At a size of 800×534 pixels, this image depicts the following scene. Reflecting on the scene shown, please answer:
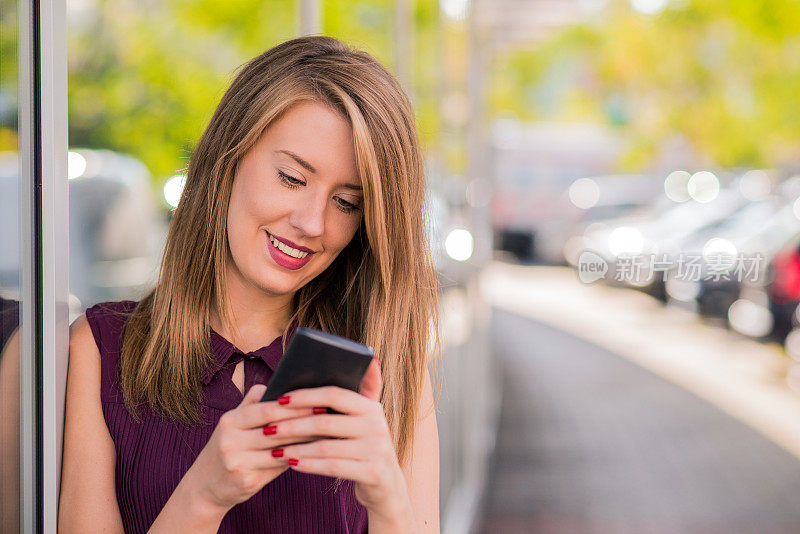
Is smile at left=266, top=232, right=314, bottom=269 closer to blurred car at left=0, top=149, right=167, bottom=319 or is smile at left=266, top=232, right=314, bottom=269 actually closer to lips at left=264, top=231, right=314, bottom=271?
lips at left=264, top=231, right=314, bottom=271

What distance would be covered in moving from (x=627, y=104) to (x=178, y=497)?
13331mm

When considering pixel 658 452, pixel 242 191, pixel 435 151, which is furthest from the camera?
pixel 658 452

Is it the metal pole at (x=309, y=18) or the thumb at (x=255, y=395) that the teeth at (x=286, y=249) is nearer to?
the thumb at (x=255, y=395)

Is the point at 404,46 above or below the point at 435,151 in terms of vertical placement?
above

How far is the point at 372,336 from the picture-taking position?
1.44m

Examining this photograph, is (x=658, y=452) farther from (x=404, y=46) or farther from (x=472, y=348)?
(x=404, y=46)

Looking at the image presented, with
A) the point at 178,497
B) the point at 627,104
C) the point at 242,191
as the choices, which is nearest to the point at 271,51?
the point at 242,191

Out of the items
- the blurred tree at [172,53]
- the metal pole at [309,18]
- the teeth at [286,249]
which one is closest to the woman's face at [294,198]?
the teeth at [286,249]

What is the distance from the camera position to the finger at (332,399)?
3.31ft

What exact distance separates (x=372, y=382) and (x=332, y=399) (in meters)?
0.07

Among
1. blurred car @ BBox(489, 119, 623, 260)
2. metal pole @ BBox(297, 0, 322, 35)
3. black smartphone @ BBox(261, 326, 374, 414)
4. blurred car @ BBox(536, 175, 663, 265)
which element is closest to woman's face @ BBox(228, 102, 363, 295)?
black smartphone @ BBox(261, 326, 374, 414)

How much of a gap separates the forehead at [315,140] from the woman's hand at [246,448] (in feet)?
1.34

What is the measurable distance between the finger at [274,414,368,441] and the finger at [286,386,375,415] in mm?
11

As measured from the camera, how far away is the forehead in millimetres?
1328
